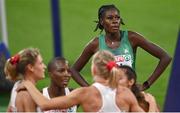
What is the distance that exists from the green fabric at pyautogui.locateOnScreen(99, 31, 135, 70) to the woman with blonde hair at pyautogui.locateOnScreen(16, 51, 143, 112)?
3.98ft

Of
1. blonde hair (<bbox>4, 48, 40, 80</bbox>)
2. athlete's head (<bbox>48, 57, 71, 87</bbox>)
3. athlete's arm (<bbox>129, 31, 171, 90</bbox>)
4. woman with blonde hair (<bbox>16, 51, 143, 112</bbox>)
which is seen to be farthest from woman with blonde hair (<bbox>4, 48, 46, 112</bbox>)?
athlete's arm (<bbox>129, 31, 171, 90</bbox>)

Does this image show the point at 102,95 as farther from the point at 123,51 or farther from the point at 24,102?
the point at 123,51

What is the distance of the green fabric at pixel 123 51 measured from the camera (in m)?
5.96

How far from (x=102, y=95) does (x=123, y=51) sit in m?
1.36

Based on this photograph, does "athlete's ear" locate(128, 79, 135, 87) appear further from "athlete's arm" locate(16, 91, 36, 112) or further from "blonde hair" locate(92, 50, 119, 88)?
"athlete's arm" locate(16, 91, 36, 112)

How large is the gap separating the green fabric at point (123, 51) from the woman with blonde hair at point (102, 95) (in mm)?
1212

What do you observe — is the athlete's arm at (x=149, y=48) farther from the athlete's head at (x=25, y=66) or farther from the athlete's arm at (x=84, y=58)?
the athlete's head at (x=25, y=66)

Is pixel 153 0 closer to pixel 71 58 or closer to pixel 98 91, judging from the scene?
pixel 71 58

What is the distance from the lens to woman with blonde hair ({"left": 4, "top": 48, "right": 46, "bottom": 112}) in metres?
4.77

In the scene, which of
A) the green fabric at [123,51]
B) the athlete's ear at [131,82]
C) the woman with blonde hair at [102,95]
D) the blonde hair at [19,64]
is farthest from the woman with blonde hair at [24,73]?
the green fabric at [123,51]

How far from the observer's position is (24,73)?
16.1ft

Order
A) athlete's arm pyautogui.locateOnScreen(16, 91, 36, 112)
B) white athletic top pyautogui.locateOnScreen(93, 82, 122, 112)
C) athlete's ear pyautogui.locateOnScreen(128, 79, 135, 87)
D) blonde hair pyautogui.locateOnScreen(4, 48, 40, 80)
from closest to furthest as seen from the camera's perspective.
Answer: white athletic top pyautogui.locateOnScreen(93, 82, 122, 112), athlete's arm pyautogui.locateOnScreen(16, 91, 36, 112), blonde hair pyautogui.locateOnScreen(4, 48, 40, 80), athlete's ear pyautogui.locateOnScreen(128, 79, 135, 87)

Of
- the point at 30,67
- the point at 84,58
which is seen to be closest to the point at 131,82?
the point at 30,67

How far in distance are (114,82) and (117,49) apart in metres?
1.32
